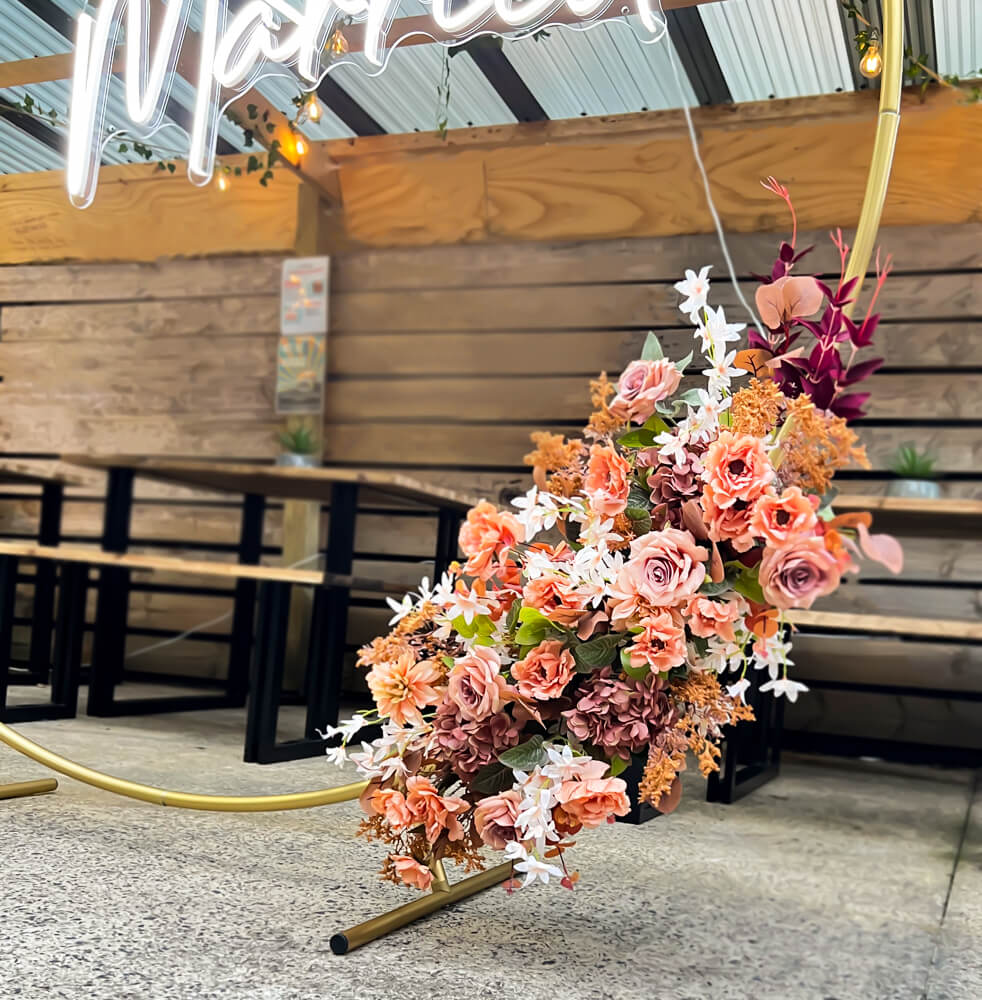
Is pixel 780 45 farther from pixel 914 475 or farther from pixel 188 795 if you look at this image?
pixel 188 795

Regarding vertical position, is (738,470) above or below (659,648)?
above

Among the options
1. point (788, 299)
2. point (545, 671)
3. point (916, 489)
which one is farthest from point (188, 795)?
point (916, 489)

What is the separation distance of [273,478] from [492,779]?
138cm

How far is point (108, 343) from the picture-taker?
177 cm

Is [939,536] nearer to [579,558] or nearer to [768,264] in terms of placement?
[768,264]

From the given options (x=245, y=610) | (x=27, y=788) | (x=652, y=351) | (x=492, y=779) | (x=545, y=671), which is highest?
(x=652, y=351)

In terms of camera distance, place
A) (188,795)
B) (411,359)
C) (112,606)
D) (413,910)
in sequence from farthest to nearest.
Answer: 1. (112,606)
2. (411,359)
3. (188,795)
4. (413,910)

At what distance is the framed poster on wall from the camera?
1700 mm

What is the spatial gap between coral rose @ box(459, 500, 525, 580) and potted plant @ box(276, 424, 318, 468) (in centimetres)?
91

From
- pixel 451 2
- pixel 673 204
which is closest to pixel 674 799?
pixel 673 204

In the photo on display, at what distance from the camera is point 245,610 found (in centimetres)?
261

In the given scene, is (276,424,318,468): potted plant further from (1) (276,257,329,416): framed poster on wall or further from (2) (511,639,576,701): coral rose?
(2) (511,639,576,701): coral rose

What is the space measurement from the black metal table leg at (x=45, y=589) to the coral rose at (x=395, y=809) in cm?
177

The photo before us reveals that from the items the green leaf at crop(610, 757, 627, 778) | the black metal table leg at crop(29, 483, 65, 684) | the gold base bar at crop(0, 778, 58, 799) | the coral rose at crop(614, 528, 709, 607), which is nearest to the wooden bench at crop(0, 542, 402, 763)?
the black metal table leg at crop(29, 483, 65, 684)
